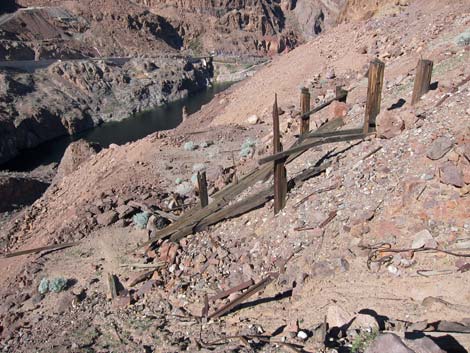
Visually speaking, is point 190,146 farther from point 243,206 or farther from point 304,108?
point 243,206

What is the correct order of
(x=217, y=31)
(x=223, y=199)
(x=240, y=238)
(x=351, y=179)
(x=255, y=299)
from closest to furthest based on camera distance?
(x=255, y=299)
(x=351, y=179)
(x=240, y=238)
(x=223, y=199)
(x=217, y=31)

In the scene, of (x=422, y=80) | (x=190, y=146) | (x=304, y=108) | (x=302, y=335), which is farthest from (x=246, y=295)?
(x=190, y=146)

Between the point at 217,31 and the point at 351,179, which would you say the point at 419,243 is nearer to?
the point at 351,179

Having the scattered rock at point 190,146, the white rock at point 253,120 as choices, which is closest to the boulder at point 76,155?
the scattered rock at point 190,146

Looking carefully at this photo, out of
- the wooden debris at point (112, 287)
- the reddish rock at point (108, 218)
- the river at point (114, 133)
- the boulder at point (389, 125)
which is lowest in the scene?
the river at point (114, 133)

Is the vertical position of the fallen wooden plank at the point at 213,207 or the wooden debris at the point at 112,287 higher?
the fallen wooden plank at the point at 213,207

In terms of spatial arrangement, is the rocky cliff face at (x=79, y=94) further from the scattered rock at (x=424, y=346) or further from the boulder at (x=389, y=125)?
the scattered rock at (x=424, y=346)

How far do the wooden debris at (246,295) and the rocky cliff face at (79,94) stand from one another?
3514 centimetres

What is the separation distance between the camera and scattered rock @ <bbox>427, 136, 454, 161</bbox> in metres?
6.60

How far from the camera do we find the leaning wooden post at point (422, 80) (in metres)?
8.33

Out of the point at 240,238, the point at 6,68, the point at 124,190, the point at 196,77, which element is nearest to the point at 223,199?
the point at 240,238

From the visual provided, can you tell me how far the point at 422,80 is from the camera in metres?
8.48

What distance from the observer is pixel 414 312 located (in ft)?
16.3

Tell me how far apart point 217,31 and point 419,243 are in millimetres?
100172
